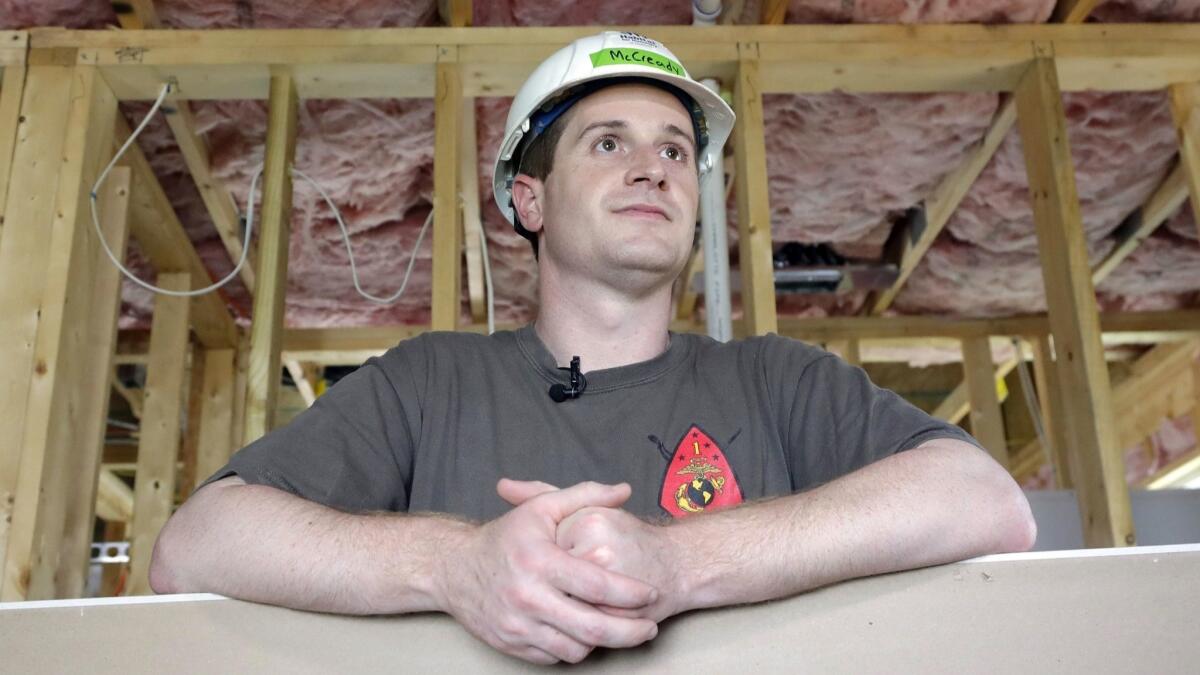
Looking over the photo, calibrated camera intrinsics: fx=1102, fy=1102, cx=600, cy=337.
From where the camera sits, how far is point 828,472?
4.58 feet

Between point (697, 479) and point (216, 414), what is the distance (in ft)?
12.0

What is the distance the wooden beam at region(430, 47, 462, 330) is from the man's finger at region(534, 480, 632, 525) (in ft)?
4.85

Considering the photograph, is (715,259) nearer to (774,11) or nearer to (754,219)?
(754,219)

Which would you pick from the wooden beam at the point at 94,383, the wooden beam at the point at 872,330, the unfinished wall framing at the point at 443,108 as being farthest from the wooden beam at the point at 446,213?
the wooden beam at the point at 872,330

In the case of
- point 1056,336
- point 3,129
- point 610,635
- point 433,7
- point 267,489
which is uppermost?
point 433,7

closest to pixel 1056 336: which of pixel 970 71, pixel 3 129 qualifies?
pixel 970 71

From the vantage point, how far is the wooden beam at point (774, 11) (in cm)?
281

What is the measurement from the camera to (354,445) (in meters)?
1.37

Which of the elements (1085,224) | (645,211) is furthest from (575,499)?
(1085,224)

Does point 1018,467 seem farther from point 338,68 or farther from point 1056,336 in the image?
point 338,68

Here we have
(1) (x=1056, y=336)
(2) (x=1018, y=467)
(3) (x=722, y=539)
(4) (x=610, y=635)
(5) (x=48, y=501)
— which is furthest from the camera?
(2) (x=1018, y=467)

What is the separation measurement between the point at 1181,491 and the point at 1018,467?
4.10m

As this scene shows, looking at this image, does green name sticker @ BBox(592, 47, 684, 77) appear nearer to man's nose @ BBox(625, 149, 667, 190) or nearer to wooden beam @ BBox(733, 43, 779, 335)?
man's nose @ BBox(625, 149, 667, 190)

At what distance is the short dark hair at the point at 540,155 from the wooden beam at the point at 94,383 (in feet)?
4.74
